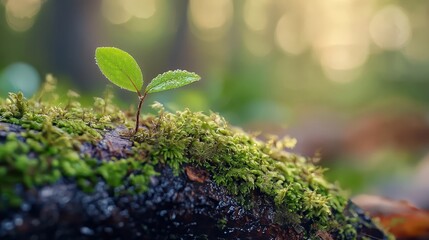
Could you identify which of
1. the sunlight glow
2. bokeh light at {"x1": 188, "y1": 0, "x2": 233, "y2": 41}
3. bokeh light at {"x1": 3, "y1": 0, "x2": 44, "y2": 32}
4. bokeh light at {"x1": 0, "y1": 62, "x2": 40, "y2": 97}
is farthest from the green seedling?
bokeh light at {"x1": 188, "y1": 0, "x2": 233, "y2": 41}

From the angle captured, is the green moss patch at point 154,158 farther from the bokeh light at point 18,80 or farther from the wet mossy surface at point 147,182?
the bokeh light at point 18,80

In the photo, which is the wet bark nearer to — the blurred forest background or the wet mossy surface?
the wet mossy surface

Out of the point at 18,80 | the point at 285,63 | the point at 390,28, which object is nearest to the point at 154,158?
the point at 18,80

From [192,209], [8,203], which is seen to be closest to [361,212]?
[192,209]

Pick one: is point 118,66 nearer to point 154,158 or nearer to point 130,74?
point 130,74

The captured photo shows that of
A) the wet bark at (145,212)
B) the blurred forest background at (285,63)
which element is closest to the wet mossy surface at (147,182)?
the wet bark at (145,212)

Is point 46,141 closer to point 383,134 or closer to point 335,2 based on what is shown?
point 383,134
